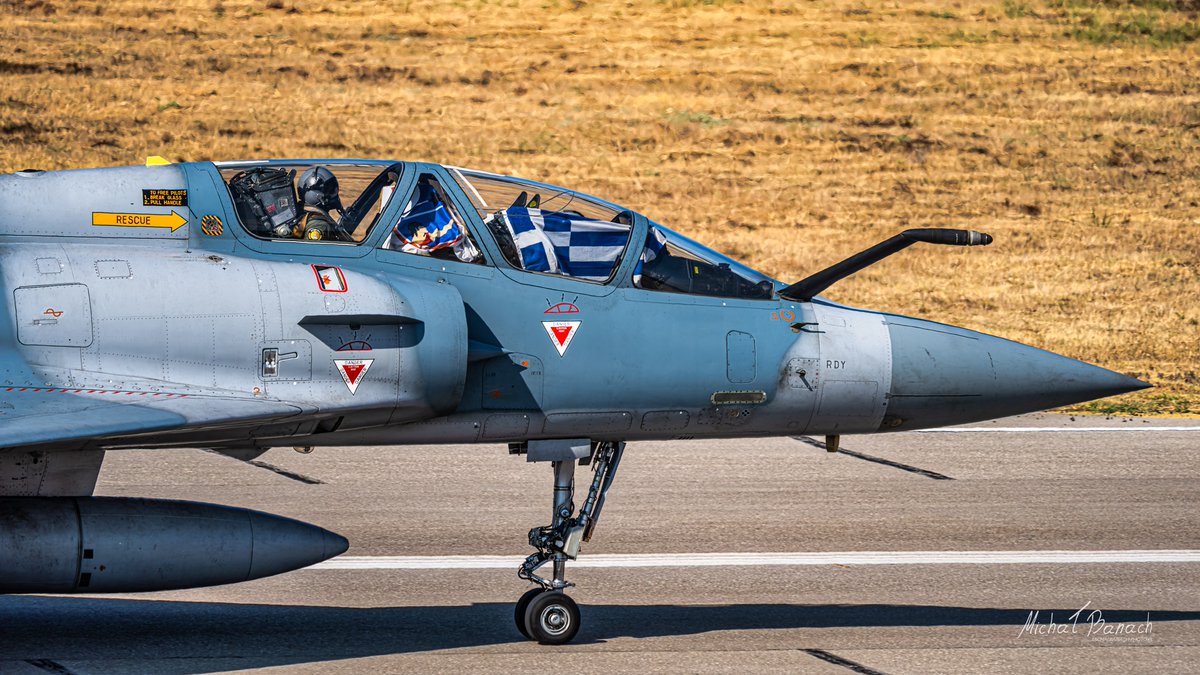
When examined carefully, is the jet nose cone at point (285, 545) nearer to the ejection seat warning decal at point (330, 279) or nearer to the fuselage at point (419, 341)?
the fuselage at point (419, 341)

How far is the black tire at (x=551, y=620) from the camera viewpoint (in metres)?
9.15

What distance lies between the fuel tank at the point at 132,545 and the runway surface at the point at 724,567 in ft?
2.14

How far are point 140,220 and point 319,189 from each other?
3.46ft

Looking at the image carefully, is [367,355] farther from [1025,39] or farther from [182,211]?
[1025,39]

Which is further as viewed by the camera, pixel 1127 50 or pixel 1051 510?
pixel 1127 50

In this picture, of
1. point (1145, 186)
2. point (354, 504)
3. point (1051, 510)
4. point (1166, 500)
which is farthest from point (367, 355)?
point (1145, 186)

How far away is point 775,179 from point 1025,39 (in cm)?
1115

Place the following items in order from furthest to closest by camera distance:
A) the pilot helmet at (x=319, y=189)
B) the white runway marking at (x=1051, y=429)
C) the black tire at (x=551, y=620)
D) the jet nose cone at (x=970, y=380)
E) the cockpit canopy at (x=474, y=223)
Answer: the white runway marking at (x=1051, y=429), the jet nose cone at (x=970, y=380), the black tire at (x=551, y=620), the pilot helmet at (x=319, y=189), the cockpit canopy at (x=474, y=223)

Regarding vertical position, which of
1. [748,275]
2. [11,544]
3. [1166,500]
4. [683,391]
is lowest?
[1166,500]

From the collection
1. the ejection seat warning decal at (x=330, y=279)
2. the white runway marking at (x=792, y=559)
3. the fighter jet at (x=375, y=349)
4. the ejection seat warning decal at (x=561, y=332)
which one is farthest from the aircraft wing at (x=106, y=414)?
the white runway marking at (x=792, y=559)

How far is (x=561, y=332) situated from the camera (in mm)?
8961

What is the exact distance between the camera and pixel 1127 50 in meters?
38.1

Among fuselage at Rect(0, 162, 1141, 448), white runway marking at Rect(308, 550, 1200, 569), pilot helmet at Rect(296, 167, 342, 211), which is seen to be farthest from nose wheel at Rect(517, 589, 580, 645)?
pilot helmet at Rect(296, 167, 342, 211)

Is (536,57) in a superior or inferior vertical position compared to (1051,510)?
superior
